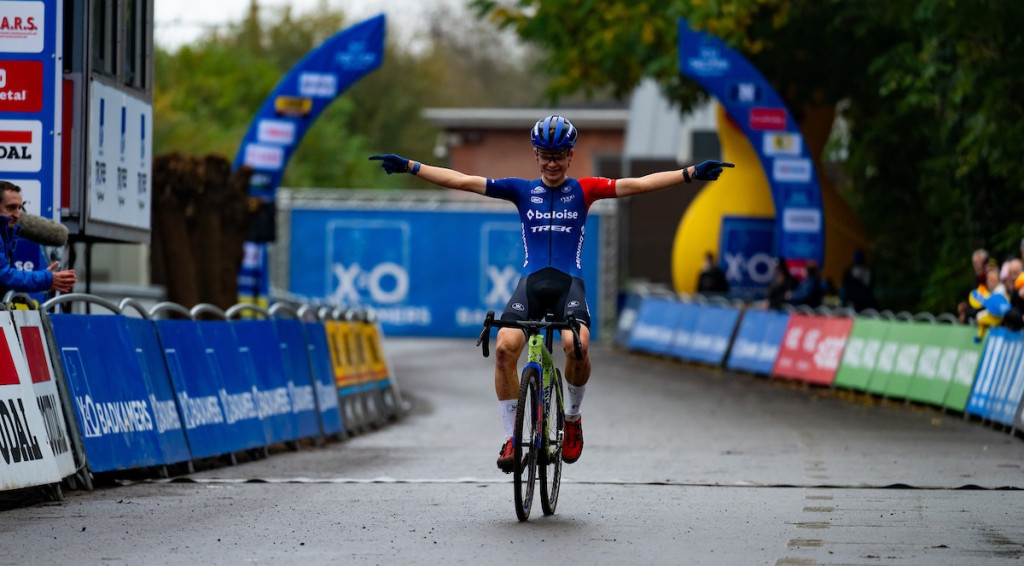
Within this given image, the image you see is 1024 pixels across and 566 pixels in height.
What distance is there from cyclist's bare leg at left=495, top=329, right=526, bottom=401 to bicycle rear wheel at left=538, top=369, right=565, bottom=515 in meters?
0.20

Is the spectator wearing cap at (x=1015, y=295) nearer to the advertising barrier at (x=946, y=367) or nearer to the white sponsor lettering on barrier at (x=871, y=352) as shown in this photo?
the advertising barrier at (x=946, y=367)

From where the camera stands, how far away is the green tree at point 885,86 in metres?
23.5

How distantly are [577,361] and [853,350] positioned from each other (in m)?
15.1

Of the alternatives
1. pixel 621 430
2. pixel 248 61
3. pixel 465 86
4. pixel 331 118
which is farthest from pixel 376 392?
pixel 465 86

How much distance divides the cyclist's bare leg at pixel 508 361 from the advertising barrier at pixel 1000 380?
8.84 metres


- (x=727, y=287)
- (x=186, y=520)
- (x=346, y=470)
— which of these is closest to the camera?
(x=186, y=520)

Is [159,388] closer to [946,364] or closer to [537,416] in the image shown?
[537,416]

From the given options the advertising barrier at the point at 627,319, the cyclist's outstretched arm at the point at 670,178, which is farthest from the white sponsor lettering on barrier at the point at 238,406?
the advertising barrier at the point at 627,319

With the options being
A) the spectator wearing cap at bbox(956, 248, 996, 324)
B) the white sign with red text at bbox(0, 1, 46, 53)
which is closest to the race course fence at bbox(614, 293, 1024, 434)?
the spectator wearing cap at bbox(956, 248, 996, 324)

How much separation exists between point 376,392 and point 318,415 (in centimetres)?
364

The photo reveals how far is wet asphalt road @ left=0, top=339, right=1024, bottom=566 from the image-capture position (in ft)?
28.6

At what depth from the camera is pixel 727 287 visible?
3500cm

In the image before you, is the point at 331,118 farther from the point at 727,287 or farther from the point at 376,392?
the point at 376,392

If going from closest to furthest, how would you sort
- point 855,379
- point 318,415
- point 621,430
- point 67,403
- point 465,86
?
point 67,403, point 318,415, point 621,430, point 855,379, point 465,86
